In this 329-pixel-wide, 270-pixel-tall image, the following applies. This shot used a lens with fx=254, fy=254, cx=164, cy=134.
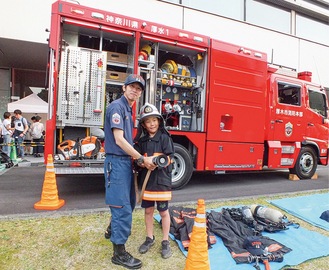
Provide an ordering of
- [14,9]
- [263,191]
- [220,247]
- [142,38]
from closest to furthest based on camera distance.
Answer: [220,247], [142,38], [263,191], [14,9]

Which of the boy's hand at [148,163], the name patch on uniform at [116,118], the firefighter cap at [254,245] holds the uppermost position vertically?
the name patch on uniform at [116,118]

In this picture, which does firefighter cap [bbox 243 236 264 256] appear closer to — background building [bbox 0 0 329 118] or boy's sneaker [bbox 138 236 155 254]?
boy's sneaker [bbox 138 236 155 254]

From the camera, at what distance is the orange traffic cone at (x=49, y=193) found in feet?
12.8

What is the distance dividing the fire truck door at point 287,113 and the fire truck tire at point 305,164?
52 cm

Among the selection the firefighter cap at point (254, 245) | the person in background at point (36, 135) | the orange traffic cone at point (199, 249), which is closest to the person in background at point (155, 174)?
the orange traffic cone at point (199, 249)

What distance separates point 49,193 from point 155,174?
2161 millimetres

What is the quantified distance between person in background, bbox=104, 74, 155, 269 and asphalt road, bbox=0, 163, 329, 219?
1.51 meters

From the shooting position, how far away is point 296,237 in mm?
3266

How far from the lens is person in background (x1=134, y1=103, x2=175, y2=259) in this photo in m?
2.71

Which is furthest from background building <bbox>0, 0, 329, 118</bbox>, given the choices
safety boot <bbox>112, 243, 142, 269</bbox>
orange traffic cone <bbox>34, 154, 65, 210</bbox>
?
safety boot <bbox>112, 243, 142, 269</bbox>

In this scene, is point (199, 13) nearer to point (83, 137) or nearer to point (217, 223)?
point (83, 137)

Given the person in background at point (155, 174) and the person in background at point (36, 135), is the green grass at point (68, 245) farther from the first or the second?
the person in background at point (36, 135)

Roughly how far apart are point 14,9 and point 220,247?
35.2 ft

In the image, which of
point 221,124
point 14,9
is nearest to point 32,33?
point 14,9
